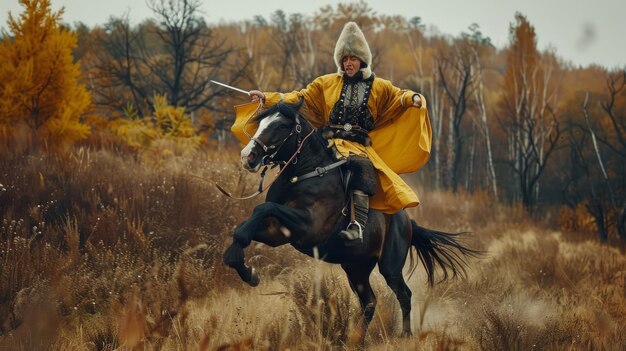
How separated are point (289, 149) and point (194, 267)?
2.61 m

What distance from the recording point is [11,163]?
29.9 feet

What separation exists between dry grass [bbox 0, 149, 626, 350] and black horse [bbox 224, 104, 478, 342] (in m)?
0.28

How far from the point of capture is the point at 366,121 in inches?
247

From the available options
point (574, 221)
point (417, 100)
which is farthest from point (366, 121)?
point (574, 221)

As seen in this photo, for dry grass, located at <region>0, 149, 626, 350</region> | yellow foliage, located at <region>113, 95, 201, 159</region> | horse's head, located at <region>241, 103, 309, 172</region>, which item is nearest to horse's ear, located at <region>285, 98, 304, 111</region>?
horse's head, located at <region>241, 103, 309, 172</region>

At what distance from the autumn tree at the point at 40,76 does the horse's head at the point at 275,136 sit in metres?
10.6

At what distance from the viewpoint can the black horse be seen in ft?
16.6

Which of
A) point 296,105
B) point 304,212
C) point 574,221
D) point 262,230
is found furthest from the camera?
point 574,221

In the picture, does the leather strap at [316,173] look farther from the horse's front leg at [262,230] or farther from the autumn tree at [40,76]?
the autumn tree at [40,76]

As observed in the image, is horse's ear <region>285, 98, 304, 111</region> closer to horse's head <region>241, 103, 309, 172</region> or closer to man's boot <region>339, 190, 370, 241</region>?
horse's head <region>241, 103, 309, 172</region>

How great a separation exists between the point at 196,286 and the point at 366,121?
7.86ft

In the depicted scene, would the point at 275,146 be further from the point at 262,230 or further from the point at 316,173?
the point at 262,230

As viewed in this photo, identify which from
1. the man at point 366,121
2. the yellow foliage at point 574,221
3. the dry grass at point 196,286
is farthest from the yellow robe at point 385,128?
the yellow foliage at point 574,221

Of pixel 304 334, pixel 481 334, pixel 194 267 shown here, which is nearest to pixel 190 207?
pixel 194 267
